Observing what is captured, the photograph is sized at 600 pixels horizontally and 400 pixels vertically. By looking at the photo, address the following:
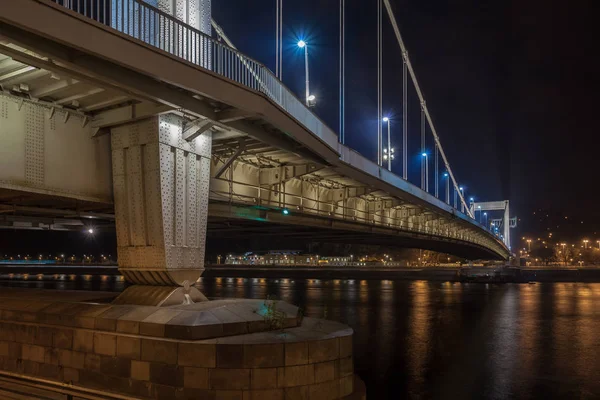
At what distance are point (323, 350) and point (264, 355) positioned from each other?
111cm

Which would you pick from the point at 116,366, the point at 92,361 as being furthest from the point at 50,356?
the point at 116,366

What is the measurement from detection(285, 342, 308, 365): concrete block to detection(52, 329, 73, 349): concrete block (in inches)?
174

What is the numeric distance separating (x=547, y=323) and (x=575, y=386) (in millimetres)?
14022

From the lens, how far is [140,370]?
937 cm

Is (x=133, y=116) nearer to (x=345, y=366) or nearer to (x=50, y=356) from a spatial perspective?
(x=50, y=356)

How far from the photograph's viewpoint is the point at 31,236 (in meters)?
87.1

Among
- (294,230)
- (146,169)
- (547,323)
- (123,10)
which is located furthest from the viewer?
(294,230)

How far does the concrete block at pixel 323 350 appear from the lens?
9250 mm

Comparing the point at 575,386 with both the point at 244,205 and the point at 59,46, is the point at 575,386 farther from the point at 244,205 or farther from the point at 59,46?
the point at 59,46

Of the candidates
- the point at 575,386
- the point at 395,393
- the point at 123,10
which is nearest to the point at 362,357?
the point at 395,393

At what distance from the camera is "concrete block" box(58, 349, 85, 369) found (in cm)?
1021

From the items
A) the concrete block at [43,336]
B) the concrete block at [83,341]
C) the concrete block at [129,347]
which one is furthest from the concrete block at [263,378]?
the concrete block at [43,336]

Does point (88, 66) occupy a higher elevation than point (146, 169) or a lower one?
higher

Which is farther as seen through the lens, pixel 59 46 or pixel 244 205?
pixel 244 205
